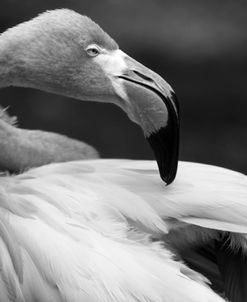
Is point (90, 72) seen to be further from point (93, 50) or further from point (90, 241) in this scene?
point (90, 241)

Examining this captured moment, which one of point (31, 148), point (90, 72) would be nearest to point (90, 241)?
point (90, 72)

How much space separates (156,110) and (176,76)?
2.26m

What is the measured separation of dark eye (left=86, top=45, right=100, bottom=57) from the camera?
1.93 meters

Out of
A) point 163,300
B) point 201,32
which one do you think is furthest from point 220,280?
point 201,32

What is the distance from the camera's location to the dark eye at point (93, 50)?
193cm

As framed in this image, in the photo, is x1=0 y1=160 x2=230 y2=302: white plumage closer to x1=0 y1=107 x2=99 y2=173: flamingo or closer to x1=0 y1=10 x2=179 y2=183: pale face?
x1=0 y1=10 x2=179 y2=183: pale face

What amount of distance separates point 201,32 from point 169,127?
2369mm

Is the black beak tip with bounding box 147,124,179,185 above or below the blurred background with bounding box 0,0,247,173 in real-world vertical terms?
above

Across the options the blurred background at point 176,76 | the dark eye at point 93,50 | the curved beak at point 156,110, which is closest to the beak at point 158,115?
the curved beak at point 156,110

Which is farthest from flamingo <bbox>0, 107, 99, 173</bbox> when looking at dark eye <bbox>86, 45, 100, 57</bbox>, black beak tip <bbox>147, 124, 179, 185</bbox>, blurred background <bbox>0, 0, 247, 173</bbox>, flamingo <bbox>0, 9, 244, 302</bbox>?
blurred background <bbox>0, 0, 247, 173</bbox>

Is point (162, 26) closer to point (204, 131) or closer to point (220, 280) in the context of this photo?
point (204, 131)

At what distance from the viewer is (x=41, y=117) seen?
4020mm

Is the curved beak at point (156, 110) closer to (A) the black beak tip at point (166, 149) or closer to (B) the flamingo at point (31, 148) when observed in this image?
(A) the black beak tip at point (166, 149)

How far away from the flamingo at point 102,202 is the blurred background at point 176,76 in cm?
189
